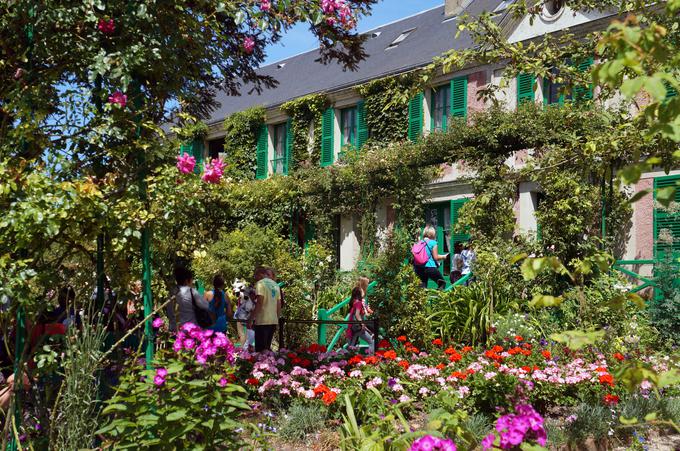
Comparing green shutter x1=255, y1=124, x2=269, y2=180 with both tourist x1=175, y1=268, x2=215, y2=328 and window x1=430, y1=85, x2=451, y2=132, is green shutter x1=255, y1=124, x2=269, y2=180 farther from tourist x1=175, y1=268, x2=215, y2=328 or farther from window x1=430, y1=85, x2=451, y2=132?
tourist x1=175, y1=268, x2=215, y2=328

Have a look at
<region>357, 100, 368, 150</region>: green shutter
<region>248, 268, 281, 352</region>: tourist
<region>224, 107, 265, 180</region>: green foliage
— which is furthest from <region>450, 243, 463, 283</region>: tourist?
<region>224, 107, 265, 180</region>: green foliage

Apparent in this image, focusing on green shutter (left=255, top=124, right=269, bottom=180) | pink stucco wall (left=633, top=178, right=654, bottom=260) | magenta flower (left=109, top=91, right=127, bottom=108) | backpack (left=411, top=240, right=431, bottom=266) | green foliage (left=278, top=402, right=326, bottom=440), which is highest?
green shutter (left=255, top=124, right=269, bottom=180)

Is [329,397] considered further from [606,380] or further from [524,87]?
[524,87]

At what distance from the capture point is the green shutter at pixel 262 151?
793 inches

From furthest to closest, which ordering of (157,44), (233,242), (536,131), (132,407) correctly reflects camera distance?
(233,242)
(536,131)
(157,44)
(132,407)

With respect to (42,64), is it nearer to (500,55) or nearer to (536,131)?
(500,55)

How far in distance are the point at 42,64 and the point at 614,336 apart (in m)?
6.57

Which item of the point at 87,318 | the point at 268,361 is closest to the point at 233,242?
the point at 268,361

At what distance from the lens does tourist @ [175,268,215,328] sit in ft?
20.6

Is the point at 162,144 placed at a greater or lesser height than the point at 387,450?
greater

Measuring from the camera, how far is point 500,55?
16.6ft

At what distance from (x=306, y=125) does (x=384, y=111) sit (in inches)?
124

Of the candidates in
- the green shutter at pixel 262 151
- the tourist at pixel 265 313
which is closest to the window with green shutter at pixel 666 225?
the tourist at pixel 265 313

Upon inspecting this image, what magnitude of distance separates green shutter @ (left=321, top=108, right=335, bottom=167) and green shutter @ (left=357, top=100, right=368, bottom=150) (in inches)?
41.1
